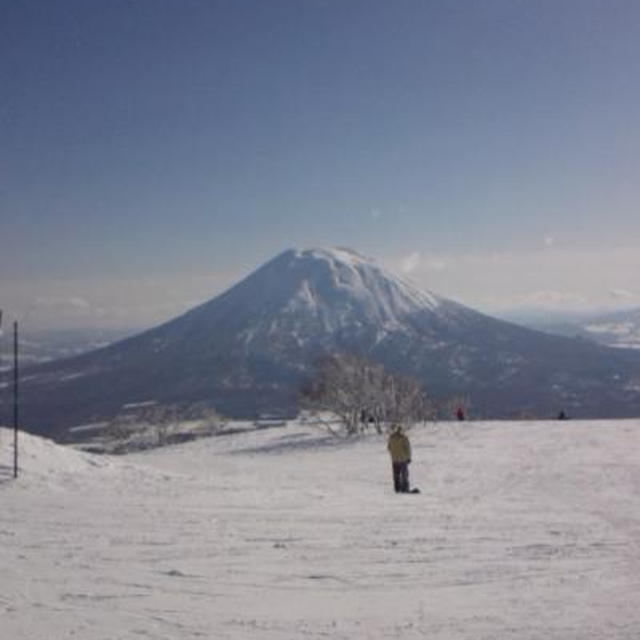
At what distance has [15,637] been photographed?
23.7 ft

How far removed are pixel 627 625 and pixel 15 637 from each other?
6079 millimetres

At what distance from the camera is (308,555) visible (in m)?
10.6

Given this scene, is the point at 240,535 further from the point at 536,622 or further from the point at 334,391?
the point at 334,391

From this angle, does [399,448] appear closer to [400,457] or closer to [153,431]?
[400,457]

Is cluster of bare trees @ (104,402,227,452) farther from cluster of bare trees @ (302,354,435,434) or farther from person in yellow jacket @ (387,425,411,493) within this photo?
person in yellow jacket @ (387,425,411,493)

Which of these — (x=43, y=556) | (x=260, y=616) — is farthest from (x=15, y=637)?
(x=43, y=556)

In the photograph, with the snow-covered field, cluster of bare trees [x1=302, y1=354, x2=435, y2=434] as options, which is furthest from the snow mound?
cluster of bare trees [x1=302, y1=354, x2=435, y2=434]

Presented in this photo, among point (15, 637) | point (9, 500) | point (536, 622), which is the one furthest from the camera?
point (9, 500)

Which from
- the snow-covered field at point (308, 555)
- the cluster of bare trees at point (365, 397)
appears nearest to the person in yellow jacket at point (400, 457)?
the snow-covered field at point (308, 555)

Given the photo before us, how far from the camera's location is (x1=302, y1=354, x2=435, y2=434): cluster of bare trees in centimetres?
4200

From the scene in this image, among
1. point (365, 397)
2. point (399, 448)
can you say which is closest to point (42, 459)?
point (399, 448)

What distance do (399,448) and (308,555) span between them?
26.4 ft

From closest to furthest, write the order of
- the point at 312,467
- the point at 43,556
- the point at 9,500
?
the point at 43,556
the point at 9,500
the point at 312,467

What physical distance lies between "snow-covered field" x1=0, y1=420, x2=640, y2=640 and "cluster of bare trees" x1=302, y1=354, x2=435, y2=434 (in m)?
21.2
